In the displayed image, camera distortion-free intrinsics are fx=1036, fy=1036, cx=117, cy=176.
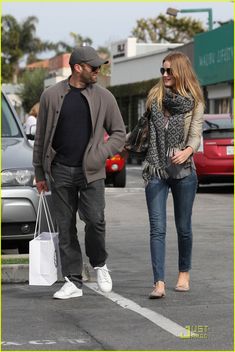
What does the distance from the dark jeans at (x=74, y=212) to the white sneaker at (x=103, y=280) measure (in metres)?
0.04

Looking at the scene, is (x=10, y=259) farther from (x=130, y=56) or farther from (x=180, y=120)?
(x=130, y=56)

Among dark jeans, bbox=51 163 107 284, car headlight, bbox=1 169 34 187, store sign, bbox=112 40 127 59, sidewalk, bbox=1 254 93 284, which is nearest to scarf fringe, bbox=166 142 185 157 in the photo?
dark jeans, bbox=51 163 107 284

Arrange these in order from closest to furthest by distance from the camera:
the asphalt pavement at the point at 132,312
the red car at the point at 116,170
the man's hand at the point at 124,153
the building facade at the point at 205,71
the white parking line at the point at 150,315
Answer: the asphalt pavement at the point at 132,312, the white parking line at the point at 150,315, the man's hand at the point at 124,153, the red car at the point at 116,170, the building facade at the point at 205,71

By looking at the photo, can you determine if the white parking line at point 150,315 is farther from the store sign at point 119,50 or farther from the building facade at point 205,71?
the store sign at point 119,50

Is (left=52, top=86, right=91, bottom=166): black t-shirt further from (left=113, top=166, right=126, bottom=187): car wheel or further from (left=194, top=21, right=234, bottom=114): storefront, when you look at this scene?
(left=194, top=21, right=234, bottom=114): storefront

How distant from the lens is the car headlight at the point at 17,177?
970cm

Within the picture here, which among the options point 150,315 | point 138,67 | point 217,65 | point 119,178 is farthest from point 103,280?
point 138,67

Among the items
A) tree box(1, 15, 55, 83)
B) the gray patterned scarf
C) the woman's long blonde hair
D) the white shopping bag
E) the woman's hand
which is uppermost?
tree box(1, 15, 55, 83)

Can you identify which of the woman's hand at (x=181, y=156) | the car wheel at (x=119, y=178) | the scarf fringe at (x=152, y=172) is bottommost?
the car wheel at (x=119, y=178)

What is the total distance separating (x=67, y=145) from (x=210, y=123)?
13146 millimetres

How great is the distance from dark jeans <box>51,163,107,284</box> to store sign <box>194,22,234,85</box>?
2837cm

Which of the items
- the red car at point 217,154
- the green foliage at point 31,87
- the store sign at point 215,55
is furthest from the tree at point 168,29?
the red car at point 217,154

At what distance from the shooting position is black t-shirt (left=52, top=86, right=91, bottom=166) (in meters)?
7.88

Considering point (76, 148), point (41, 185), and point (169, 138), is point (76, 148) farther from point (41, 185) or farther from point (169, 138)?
point (169, 138)
